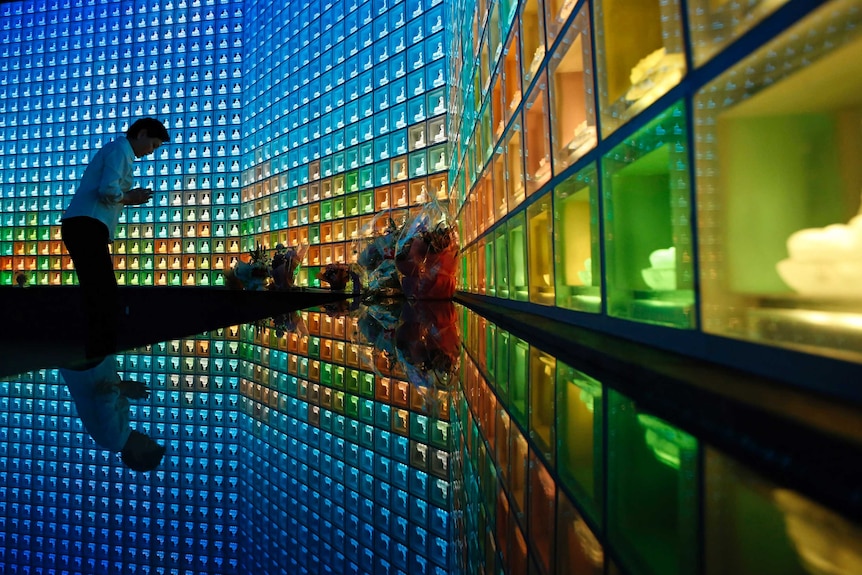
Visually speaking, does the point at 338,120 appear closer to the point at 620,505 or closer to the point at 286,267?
the point at 286,267

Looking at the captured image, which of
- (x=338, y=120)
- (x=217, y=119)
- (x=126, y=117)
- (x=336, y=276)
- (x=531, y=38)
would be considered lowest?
(x=336, y=276)

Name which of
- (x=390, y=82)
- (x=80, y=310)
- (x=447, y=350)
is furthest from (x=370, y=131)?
(x=447, y=350)

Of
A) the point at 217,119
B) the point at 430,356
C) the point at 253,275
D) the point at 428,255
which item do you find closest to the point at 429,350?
the point at 430,356

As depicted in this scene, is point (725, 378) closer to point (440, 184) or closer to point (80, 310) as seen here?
point (440, 184)

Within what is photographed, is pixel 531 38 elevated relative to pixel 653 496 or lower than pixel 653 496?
elevated

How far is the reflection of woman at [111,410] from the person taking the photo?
34 centimetres

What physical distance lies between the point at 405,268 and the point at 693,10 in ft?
5.86

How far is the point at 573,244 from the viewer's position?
106 cm

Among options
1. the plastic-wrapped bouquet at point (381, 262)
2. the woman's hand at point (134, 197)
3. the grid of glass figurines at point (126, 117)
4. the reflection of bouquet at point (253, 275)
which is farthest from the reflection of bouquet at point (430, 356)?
the grid of glass figurines at point (126, 117)

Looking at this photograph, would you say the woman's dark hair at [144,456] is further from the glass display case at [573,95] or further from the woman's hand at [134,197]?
the woman's hand at [134,197]

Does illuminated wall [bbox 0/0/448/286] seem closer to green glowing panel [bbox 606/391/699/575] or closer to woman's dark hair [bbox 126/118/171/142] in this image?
woman's dark hair [bbox 126/118/171/142]

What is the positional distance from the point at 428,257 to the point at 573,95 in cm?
127

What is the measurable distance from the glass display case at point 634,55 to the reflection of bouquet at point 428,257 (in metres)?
1.38

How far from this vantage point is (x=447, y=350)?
0.90 metres
